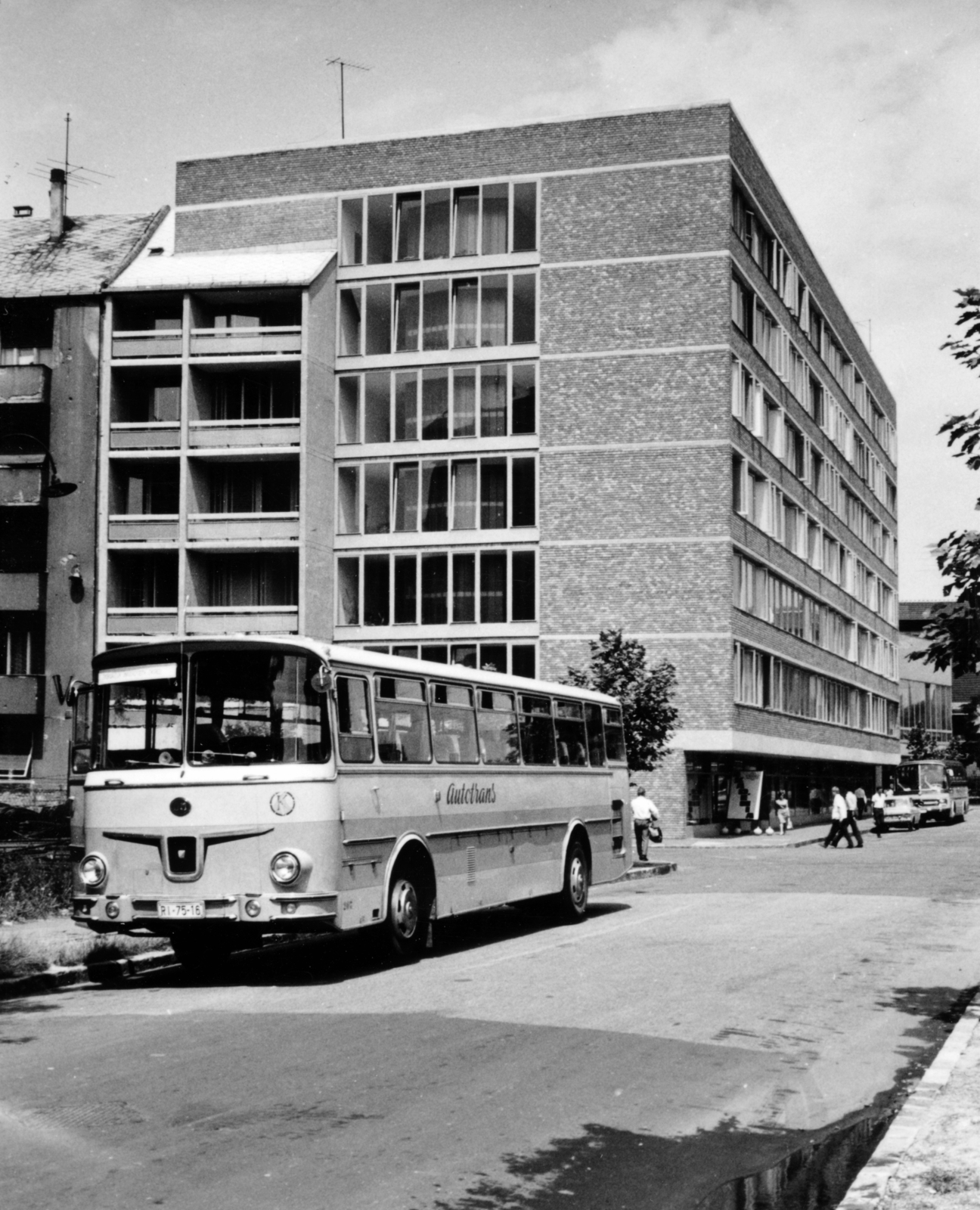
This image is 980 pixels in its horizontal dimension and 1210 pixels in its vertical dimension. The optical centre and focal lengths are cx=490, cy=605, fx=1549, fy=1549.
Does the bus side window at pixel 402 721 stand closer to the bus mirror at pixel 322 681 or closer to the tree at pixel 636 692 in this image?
the bus mirror at pixel 322 681

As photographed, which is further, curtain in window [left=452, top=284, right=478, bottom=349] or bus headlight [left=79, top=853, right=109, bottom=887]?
curtain in window [left=452, top=284, right=478, bottom=349]

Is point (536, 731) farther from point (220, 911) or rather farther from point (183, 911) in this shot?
point (183, 911)

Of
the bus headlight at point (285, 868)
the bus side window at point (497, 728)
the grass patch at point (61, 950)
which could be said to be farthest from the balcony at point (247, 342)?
the bus headlight at point (285, 868)

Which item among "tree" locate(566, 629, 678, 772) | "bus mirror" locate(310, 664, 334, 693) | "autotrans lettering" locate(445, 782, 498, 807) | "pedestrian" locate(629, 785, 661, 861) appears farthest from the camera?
"tree" locate(566, 629, 678, 772)

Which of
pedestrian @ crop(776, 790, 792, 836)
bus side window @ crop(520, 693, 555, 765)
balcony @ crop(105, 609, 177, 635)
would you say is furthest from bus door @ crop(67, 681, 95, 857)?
pedestrian @ crop(776, 790, 792, 836)

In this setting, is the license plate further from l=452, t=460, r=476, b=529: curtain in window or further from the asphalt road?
l=452, t=460, r=476, b=529: curtain in window

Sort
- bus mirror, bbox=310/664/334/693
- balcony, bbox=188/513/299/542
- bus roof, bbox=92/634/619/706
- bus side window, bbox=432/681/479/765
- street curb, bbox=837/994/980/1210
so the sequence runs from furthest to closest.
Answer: balcony, bbox=188/513/299/542 → bus side window, bbox=432/681/479/765 → bus roof, bbox=92/634/619/706 → bus mirror, bbox=310/664/334/693 → street curb, bbox=837/994/980/1210

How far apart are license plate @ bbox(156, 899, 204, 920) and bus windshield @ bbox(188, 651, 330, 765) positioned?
118 cm

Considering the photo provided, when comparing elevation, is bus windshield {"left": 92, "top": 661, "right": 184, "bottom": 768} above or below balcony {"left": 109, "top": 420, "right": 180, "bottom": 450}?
below

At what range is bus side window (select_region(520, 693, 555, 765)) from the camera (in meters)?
17.6

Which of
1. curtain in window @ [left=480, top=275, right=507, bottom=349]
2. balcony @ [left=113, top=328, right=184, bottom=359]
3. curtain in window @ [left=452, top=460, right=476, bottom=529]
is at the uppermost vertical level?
curtain in window @ [left=480, top=275, right=507, bottom=349]

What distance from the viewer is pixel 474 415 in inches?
1786

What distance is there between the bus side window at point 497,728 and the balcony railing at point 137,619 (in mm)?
27600

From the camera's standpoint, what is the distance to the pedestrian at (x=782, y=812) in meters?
48.8
